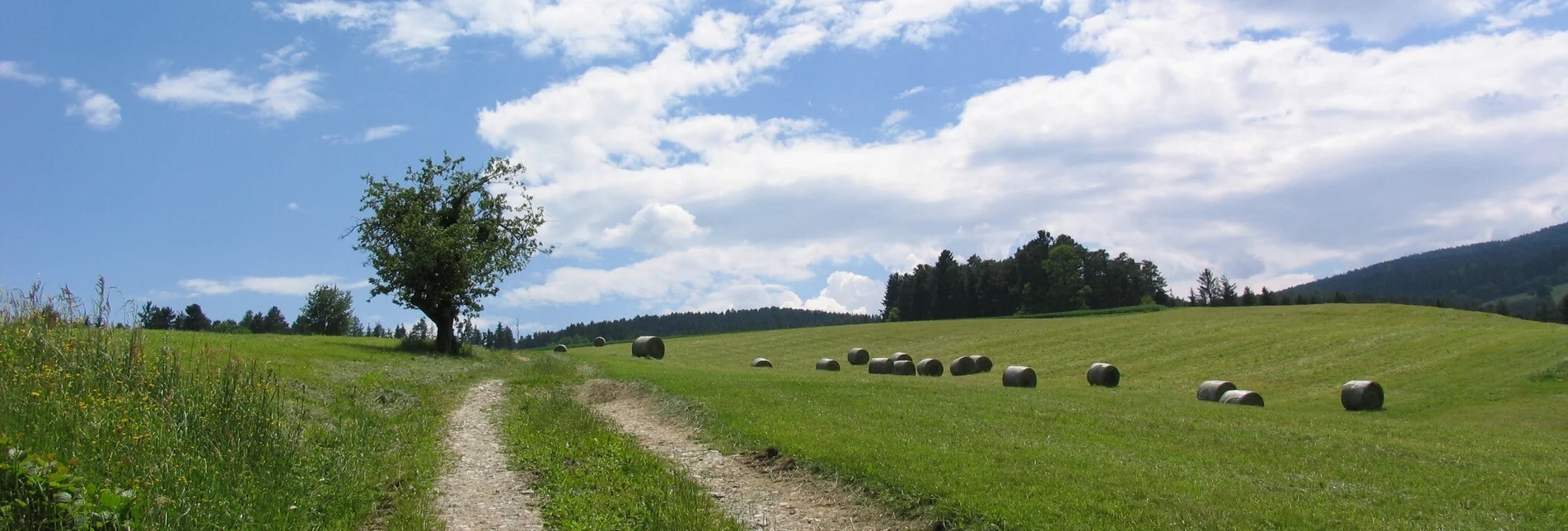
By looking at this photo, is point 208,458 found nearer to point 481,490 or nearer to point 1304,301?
point 481,490

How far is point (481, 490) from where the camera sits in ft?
41.9

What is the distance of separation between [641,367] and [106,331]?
27.0 meters

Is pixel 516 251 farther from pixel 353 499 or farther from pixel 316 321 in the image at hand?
pixel 316 321

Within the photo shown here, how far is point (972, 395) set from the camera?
2502 centimetres

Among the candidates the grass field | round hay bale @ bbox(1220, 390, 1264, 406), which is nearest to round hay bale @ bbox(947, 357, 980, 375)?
round hay bale @ bbox(1220, 390, 1264, 406)

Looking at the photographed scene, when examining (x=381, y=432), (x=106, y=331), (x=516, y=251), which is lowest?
(x=381, y=432)

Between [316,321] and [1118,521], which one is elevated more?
[316,321]

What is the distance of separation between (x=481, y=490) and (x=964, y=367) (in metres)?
38.5

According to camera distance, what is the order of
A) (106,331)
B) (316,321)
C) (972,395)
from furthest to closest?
(316,321) → (972,395) → (106,331)

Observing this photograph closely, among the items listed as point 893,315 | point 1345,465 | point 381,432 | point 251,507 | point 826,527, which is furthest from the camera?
point 893,315

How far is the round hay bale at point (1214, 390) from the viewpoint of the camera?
31062 millimetres

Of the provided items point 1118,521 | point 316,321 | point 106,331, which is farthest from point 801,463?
point 316,321

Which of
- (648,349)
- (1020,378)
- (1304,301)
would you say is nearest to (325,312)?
(648,349)

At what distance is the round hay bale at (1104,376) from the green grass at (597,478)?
26.3m
